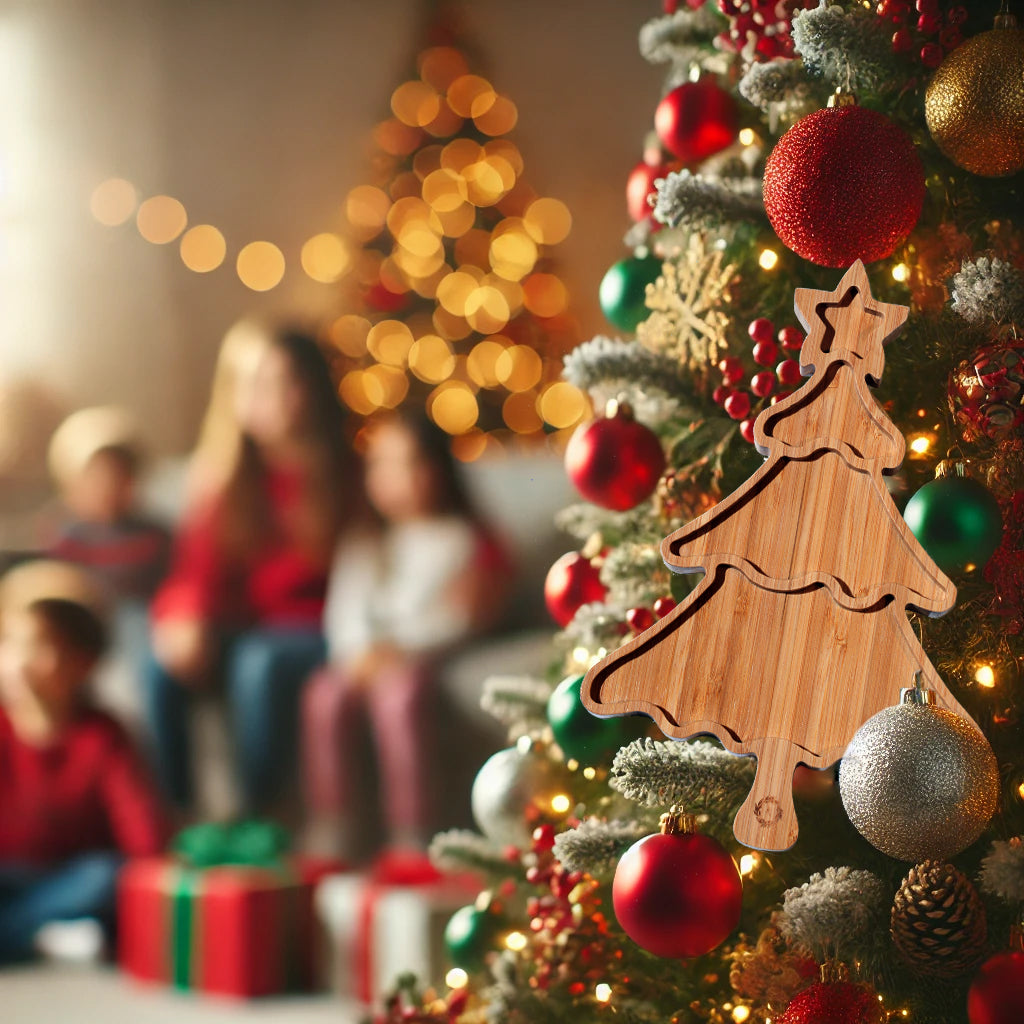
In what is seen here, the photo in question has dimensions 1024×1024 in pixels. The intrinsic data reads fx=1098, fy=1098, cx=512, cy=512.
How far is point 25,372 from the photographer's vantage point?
3025 mm

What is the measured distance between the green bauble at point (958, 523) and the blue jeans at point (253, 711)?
1.69 m

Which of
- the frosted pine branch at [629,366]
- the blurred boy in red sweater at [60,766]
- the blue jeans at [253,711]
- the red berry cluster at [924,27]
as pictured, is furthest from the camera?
the blue jeans at [253,711]

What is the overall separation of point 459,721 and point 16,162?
2.17 metres

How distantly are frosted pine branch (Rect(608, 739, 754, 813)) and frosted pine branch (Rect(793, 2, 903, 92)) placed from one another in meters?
0.45

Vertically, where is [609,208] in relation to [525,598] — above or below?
above

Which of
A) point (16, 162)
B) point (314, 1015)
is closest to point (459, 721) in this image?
point (314, 1015)

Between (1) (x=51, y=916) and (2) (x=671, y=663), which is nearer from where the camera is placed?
Answer: (2) (x=671, y=663)

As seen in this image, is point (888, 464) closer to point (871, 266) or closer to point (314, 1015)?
point (871, 266)

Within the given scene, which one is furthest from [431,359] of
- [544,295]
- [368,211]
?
[368,211]

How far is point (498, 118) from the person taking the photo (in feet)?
9.44

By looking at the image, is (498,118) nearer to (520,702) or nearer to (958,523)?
(520,702)

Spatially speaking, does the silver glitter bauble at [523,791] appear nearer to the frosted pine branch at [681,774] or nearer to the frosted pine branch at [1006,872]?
the frosted pine branch at [681,774]

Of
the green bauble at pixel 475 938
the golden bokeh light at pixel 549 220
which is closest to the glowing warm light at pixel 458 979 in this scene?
the green bauble at pixel 475 938

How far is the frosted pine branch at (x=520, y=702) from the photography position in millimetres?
953
